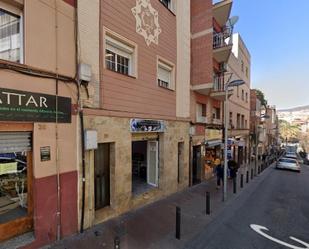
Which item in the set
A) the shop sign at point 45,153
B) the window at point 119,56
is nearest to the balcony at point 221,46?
the window at point 119,56

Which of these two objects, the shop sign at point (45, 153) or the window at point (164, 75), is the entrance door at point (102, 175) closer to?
the shop sign at point (45, 153)

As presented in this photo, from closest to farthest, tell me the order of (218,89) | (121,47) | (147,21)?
(121,47) → (147,21) → (218,89)

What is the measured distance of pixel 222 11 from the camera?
16203 mm

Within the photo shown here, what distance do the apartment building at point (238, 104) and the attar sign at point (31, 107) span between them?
15971mm

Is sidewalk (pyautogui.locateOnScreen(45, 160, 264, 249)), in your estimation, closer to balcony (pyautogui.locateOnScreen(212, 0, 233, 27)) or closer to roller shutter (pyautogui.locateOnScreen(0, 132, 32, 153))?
roller shutter (pyautogui.locateOnScreen(0, 132, 32, 153))

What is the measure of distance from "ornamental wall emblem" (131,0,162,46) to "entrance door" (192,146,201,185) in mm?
7131

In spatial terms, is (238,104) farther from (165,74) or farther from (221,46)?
(165,74)

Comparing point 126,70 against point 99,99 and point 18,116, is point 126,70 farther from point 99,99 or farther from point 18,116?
point 18,116

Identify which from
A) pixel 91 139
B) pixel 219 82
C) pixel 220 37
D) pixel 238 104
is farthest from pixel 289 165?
pixel 91 139

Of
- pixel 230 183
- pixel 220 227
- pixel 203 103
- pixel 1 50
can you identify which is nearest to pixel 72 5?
pixel 1 50

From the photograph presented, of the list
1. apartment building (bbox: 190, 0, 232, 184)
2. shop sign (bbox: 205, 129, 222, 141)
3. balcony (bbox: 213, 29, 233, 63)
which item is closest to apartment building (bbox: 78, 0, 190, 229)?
apartment building (bbox: 190, 0, 232, 184)

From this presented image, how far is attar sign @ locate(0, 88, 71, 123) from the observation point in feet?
15.5

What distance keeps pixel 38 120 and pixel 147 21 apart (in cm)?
606

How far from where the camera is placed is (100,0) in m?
7.02
